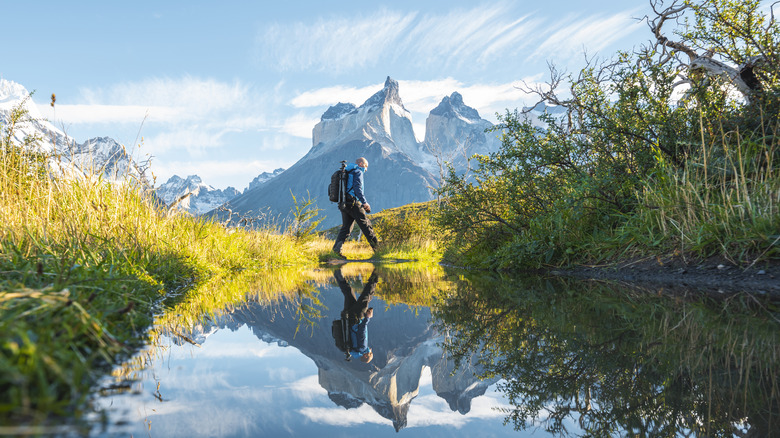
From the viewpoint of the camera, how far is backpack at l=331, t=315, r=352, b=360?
7.24ft

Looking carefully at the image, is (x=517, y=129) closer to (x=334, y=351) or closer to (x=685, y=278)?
(x=685, y=278)

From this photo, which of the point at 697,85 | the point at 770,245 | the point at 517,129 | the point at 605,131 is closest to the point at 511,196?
the point at 517,129

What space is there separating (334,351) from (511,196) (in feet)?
18.9

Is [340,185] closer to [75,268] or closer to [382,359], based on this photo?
[75,268]

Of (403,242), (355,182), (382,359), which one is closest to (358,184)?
(355,182)

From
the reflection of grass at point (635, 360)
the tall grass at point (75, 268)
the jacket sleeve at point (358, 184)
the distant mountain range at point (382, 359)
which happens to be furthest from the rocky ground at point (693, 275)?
the jacket sleeve at point (358, 184)

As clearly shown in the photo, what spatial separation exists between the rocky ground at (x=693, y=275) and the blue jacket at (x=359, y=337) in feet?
8.23

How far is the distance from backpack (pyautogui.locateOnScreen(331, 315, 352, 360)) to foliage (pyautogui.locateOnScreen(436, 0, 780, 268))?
3454 millimetres

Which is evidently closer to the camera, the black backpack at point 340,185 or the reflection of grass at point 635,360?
the reflection of grass at point 635,360

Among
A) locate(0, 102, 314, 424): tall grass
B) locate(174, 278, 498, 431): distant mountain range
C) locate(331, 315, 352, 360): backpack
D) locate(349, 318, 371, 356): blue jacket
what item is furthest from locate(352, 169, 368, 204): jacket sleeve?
locate(349, 318, 371, 356): blue jacket

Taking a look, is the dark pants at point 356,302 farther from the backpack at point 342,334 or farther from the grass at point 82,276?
the grass at point 82,276

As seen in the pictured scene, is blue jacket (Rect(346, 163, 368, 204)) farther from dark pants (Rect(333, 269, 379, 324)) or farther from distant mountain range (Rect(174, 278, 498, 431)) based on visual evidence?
distant mountain range (Rect(174, 278, 498, 431))

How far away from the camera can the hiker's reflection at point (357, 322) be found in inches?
85.9

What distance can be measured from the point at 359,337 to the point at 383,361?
1.62 ft
